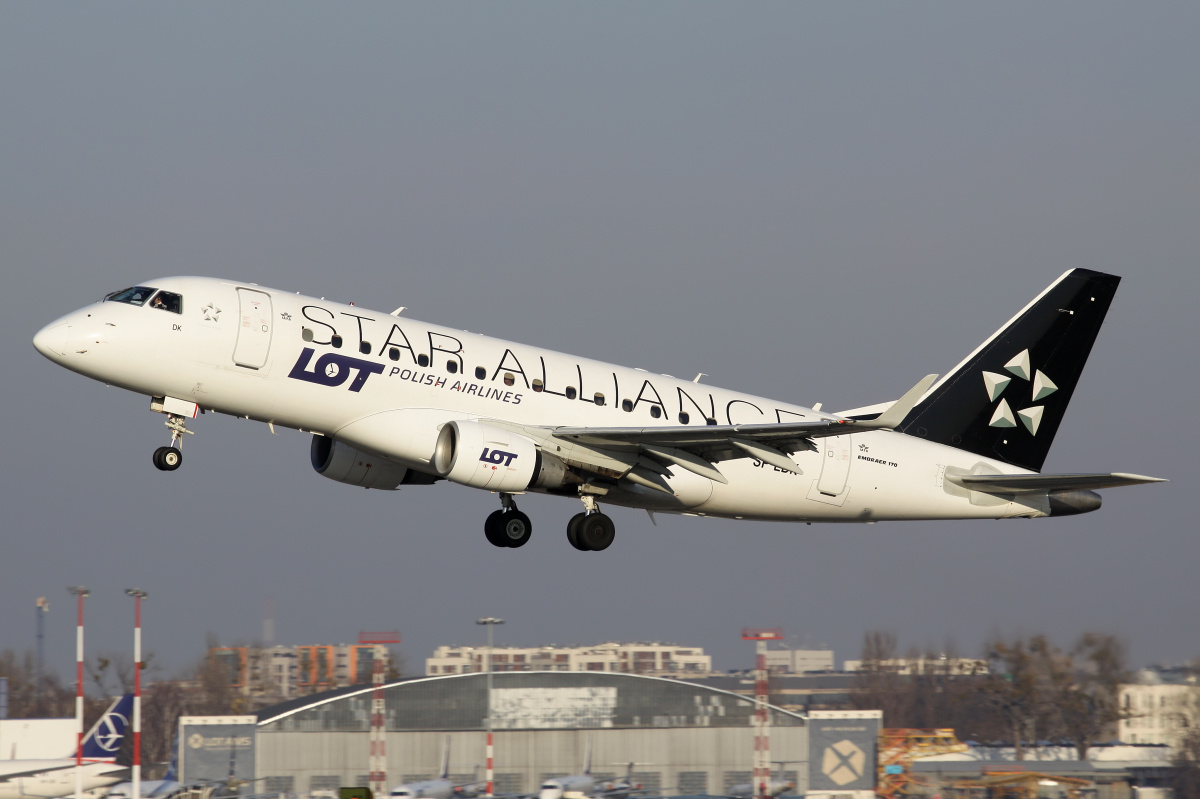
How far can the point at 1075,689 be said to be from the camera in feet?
230

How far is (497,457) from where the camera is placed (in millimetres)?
29156

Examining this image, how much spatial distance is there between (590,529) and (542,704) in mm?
30513

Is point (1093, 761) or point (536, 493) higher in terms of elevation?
point (536, 493)

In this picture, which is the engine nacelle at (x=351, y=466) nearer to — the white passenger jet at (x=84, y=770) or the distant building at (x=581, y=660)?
the white passenger jet at (x=84, y=770)

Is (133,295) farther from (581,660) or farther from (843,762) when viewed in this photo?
(581,660)

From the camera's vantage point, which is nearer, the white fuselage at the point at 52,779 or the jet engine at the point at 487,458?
the jet engine at the point at 487,458

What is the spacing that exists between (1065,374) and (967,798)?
2408 centimetres

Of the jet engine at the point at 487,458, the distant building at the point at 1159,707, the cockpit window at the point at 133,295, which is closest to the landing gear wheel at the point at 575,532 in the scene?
the jet engine at the point at 487,458

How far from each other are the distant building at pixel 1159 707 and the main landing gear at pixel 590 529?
3547 centimetres

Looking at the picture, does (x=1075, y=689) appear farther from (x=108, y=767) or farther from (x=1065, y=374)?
(x=108, y=767)

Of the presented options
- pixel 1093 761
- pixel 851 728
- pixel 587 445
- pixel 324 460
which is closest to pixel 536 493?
pixel 587 445

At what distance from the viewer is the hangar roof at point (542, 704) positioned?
5797 cm

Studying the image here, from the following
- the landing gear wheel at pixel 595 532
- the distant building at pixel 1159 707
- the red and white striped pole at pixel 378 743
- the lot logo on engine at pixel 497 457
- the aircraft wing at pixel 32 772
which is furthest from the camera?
the distant building at pixel 1159 707

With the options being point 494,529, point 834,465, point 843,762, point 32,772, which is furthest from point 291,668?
point 834,465
